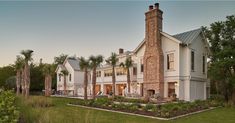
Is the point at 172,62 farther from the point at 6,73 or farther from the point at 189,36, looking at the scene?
the point at 6,73

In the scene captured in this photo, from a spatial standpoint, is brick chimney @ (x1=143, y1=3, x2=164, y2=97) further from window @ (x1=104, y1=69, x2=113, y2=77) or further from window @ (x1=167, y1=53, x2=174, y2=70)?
window @ (x1=104, y1=69, x2=113, y2=77)

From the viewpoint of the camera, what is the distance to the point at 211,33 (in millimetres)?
23828

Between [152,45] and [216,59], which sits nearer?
Result: [216,59]

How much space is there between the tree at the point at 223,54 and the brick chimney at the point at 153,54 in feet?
16.1

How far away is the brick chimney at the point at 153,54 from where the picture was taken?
2456cm

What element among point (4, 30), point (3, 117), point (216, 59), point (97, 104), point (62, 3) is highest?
point (62, 3)

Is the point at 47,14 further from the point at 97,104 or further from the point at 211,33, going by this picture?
the point at 211,33

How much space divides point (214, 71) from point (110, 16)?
12569 millimetres

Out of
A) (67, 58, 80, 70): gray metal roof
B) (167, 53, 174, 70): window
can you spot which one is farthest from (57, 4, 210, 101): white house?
(67, 58, 80, 70): gray metal roof

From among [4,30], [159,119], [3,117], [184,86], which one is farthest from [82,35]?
[3,117]

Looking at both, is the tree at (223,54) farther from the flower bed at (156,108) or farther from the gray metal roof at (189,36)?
the flower bed at (156,108)

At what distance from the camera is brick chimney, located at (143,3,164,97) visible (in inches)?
967

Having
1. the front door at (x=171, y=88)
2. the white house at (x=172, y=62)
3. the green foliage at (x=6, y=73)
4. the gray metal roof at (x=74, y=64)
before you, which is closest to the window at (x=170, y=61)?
the white house at (x=172, y=62)

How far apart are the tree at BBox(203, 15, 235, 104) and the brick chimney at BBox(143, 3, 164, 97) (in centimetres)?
492
